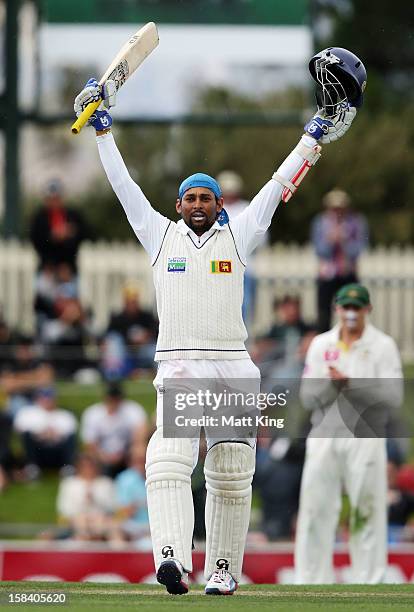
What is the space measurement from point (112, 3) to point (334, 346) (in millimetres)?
8345

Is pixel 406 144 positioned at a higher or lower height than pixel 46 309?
higher

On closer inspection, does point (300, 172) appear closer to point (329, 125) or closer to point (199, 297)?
point (329, 125)

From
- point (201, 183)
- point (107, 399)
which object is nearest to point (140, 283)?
point (107, 399)

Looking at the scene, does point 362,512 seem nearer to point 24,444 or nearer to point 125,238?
point 24,444

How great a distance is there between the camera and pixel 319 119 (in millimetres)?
8477

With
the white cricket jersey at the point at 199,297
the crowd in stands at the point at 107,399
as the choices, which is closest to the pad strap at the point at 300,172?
the white cricket jersey at the point at 199,297

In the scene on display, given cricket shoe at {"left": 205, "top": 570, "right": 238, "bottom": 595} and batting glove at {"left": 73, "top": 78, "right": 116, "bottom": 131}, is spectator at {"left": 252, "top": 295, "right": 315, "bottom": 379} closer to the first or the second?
cricket shoe at {"left": 205, "top": 570, "right": 238, "bottom": 595}

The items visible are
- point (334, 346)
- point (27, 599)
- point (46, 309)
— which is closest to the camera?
point (27, 599)

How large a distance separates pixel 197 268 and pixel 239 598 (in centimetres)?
160

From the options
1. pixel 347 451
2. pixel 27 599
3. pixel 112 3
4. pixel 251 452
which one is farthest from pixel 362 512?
pixel 112 3

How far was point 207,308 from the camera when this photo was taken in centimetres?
802

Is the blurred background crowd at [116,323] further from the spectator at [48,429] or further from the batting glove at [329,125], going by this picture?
the batting glove at [329,125]

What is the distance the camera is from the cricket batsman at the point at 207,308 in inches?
316

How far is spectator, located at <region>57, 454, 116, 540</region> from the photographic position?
1368cm
